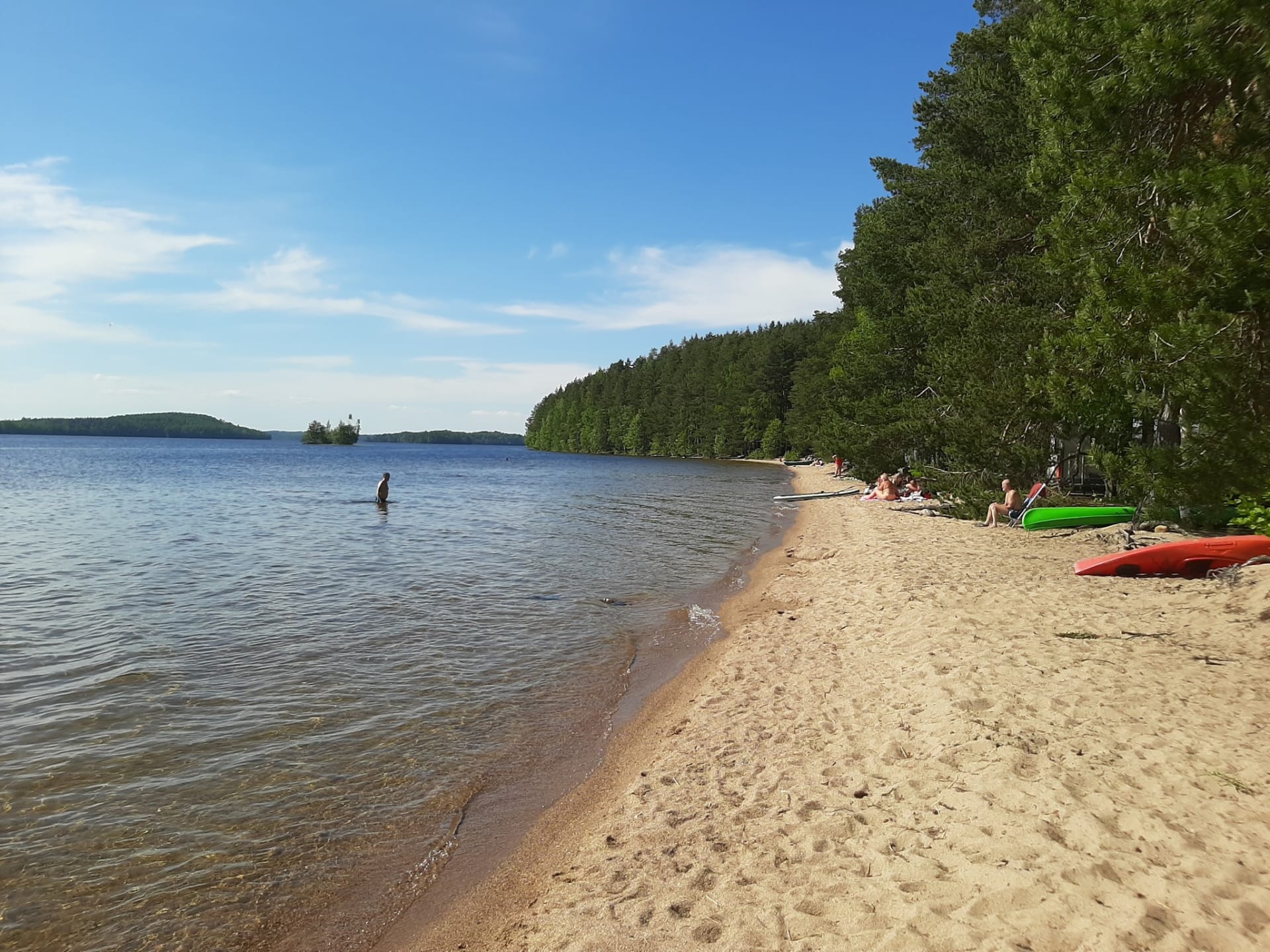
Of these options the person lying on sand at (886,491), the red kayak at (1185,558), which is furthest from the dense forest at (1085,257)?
the person lying on sand at (886,491)

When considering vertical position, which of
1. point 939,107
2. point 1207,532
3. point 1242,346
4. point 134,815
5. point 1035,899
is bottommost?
point 134,815

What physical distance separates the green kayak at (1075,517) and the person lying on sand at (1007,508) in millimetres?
1073

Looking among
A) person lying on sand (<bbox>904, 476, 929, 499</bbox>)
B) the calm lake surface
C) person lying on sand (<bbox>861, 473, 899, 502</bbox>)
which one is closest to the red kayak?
the calm lake surface

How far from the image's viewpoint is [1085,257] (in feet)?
43.1

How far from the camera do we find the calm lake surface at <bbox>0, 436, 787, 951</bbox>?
Answer: 5.18 m

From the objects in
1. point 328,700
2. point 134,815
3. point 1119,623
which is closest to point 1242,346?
point 1119,623

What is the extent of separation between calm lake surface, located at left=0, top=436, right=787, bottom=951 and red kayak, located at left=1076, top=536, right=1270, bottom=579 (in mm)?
7301

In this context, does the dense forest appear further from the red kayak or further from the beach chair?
the beach chair

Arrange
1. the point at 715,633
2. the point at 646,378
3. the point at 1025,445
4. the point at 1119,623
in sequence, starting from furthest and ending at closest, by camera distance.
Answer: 1. the point at 646,378
2. the point at 1025,445
3. the point at 715,633
4. the point at 1119,623

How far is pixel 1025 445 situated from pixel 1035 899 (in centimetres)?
1940

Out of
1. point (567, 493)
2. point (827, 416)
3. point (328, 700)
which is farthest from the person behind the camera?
point (567, 493)

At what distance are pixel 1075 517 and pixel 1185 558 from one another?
6520 mm

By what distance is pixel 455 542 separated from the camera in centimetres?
2336

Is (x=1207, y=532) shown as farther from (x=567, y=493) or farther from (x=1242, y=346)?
(x=567, y=493)
